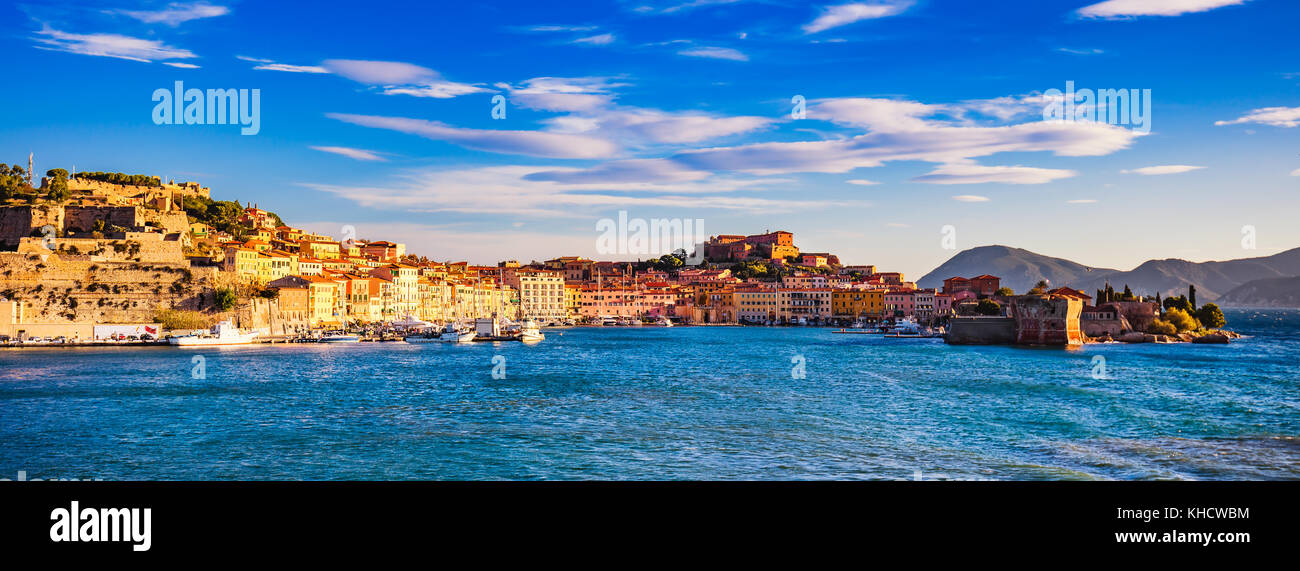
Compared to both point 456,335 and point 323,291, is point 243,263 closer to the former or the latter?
point 323,291

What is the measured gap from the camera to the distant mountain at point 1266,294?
161 metres

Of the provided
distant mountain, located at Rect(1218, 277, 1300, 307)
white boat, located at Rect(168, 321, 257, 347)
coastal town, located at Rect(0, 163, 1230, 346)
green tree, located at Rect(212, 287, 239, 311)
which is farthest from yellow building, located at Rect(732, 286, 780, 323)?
distant mountain, located at Rect(1218, 277, 1300, 307)

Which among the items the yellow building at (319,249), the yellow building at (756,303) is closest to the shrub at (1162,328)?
the yellow building at (756,303)

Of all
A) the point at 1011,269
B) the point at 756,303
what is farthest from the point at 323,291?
the point at 1011,269

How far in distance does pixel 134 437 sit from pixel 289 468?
437 cm

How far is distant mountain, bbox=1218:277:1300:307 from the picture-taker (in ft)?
529

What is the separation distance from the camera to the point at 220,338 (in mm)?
40812

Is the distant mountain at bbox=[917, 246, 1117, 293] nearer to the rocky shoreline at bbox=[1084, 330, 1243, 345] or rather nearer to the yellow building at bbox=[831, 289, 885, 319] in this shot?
the yellow building at bbox=[831, 289, 885, 319]

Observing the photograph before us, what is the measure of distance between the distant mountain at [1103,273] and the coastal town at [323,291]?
103 metres

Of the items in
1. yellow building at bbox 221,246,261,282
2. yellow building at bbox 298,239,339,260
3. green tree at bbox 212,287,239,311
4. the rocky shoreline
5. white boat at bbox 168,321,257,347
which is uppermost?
yellow building at bbox 298,239,339,260

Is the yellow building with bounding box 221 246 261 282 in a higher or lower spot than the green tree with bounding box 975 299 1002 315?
higher

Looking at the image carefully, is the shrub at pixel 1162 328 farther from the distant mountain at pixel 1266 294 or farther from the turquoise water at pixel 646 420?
the distant mountain at pixel 1266 294

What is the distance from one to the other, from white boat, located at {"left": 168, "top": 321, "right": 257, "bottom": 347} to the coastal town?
261 cm

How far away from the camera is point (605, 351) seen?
3981cm
